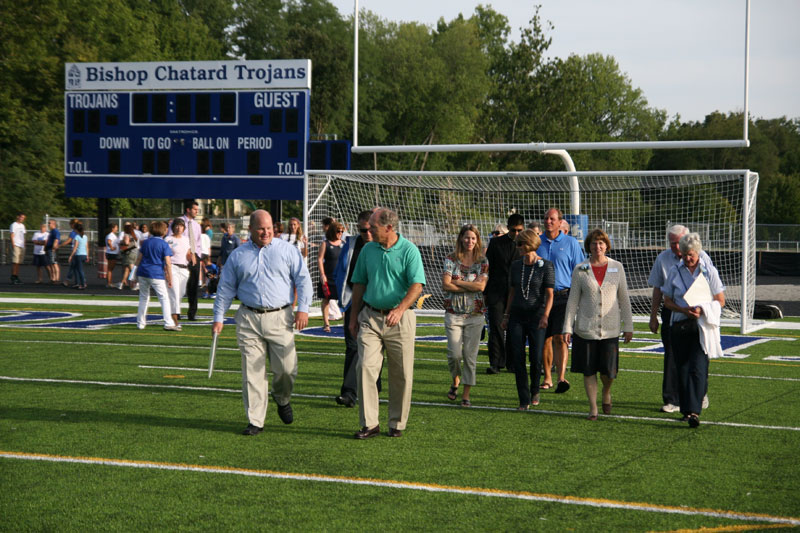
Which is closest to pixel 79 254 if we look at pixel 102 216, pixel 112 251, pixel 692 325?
pixel 112 251

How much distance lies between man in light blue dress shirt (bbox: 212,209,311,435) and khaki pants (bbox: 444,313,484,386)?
5.67 ft

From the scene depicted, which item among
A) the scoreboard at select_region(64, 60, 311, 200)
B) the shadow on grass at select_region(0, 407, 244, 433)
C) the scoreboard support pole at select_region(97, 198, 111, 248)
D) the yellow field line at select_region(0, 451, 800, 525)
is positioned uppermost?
the scoreboard at select_region(64, 60, 311, 200)

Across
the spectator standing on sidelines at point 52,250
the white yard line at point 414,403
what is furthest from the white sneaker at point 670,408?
the spectator standing on sidelines at point 52,250

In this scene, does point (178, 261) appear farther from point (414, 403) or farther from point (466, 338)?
point (466, 338)

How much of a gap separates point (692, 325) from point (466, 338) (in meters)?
2.12

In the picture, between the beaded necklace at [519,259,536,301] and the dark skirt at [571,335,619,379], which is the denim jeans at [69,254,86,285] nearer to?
the beaded necklace at [519,259,536,301]

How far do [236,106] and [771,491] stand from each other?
76.6 ft

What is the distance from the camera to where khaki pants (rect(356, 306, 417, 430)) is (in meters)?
7.54

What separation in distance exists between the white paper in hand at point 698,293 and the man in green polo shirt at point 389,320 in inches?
96.1

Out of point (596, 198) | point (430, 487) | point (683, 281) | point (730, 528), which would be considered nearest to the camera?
point (730, 528)

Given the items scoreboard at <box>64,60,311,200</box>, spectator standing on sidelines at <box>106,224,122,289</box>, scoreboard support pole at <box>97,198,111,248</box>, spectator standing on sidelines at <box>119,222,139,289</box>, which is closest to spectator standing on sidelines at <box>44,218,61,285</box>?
spectator standing on sidelines at <box>106,224,122,289</box>

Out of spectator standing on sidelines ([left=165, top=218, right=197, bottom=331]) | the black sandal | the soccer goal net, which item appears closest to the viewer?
the black sandal

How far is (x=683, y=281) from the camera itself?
8305mm

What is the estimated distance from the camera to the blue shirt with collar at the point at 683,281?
8.27 m
